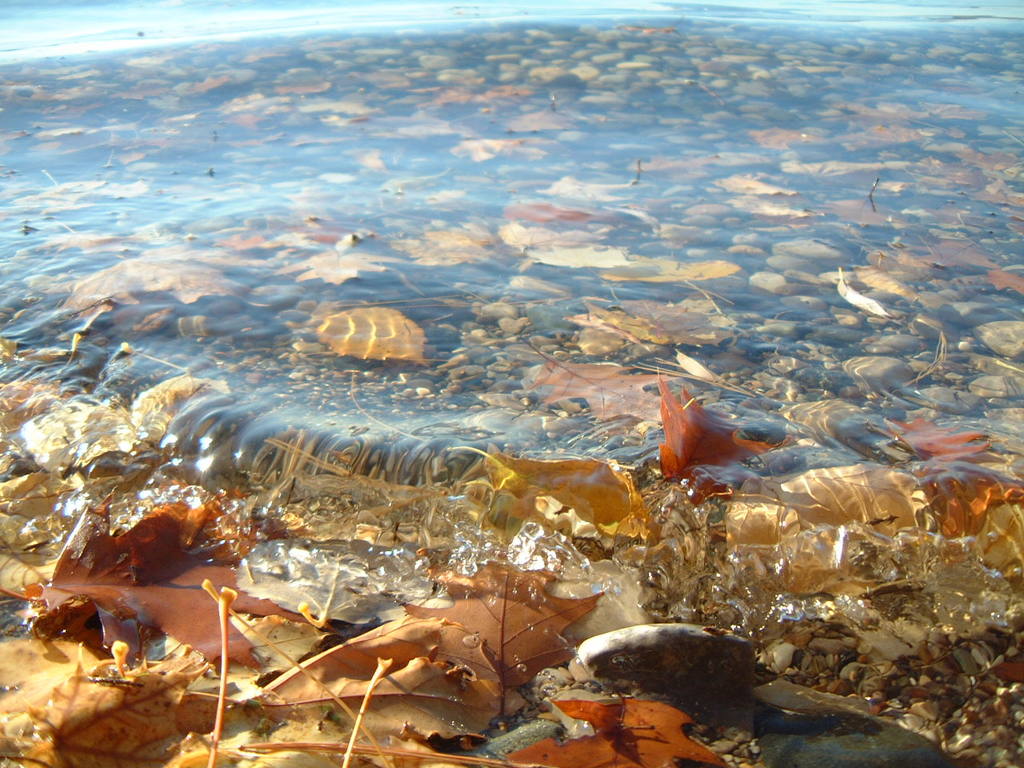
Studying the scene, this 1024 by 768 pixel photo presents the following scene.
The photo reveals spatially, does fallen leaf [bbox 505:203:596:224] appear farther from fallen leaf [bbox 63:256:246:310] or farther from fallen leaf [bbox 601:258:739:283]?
fallen leaf [bbox 63:256:246:310]

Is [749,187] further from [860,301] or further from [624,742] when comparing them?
[624,742]

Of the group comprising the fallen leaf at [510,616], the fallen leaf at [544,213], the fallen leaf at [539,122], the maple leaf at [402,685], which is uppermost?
the fallen leaf at [539,122]

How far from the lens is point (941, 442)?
1.46m

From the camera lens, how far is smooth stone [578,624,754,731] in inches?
41.1

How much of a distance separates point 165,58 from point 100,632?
3895mm

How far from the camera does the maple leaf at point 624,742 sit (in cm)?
95

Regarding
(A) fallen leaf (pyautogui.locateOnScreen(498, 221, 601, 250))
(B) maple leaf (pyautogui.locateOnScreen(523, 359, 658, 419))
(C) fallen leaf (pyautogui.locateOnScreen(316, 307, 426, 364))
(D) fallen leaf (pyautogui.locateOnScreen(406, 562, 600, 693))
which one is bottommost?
(D) fallen leaf (pyautogui.locateOnScreen(406, 562, 600, 693))

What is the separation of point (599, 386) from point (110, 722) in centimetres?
100

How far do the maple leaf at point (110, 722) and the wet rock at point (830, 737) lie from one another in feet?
2.15

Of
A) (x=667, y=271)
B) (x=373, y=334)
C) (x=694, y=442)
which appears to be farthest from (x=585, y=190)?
(x=694, y=442)

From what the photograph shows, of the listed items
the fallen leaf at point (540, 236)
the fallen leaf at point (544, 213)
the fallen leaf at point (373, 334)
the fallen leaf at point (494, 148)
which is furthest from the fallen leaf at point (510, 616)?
the fallen leaf at point (494, 148)

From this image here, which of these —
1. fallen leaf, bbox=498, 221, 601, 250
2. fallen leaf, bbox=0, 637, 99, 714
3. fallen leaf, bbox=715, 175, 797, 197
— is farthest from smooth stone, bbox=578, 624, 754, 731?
fallen leaf, bbox=715, 175, 797, 197

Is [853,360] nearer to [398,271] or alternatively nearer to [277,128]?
[398,271]

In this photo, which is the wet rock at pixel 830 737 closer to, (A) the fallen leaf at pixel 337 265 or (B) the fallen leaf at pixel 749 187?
(A) the fallen leaf at pixel 337 265
